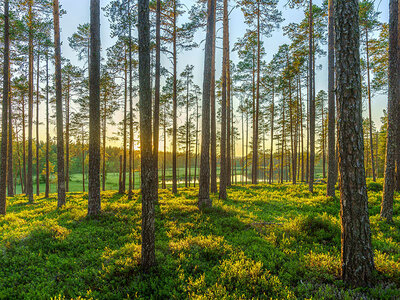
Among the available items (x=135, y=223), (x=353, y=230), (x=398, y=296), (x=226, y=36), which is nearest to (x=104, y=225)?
(x=135, y=223)

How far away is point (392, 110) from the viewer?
687cm

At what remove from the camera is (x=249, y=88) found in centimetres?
2084

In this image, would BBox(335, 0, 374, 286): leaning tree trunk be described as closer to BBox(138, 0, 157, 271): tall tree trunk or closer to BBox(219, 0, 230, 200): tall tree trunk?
BBox(138, 0, 157, 271): tall tree trunk

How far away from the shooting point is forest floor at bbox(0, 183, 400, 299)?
3533mm

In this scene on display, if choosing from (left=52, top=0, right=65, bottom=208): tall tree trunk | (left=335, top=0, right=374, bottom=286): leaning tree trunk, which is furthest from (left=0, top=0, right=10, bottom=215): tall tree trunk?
(left=335, top=0, right=374, bottom=286): leaning tree trunk

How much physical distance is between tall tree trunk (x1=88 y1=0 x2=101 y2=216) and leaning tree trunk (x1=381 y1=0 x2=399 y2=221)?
11821mm

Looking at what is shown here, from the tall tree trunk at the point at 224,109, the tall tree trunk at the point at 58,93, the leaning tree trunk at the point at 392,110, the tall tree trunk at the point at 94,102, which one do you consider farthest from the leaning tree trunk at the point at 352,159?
the tall tree trunk at the point at 58,93

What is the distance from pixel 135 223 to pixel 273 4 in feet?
53.4

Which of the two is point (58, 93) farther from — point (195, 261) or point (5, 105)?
point (195, 261)

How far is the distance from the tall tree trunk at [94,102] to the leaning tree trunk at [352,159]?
8.95m

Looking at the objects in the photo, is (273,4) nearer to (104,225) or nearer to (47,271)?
(104,225)

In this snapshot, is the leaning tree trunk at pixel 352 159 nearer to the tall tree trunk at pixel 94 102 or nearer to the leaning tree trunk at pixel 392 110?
the leaning tree trunk at pixel 392 110

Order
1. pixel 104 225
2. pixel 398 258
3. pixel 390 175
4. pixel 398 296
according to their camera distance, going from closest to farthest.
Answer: pixel 398 296
pixel 398 258
pixel 390 175
pixel 104 225

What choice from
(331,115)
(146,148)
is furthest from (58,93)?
(331,115)
